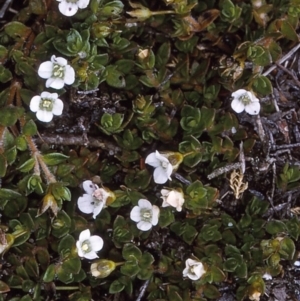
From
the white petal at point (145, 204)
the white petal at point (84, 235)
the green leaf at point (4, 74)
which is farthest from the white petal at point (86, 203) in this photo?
the green leaf at point (4, 74)

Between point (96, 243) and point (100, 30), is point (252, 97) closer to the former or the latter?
point (100, 30)

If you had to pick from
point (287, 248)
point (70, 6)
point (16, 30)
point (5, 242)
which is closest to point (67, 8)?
point (70, 6)

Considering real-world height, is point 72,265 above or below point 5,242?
below

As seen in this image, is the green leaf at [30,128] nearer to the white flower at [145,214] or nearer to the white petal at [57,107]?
the white petal at [57,107]

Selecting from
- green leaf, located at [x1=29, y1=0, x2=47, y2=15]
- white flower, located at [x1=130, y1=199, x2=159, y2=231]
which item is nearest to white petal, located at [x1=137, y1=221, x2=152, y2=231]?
white flower, located at [x1=130, y1=199, x2=159, y2=231]

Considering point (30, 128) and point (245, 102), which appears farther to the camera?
point (245, 102)

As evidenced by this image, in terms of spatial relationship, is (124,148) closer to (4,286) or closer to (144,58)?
(144,58)

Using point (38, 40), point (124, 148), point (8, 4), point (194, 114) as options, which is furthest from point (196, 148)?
point (8, 4)
